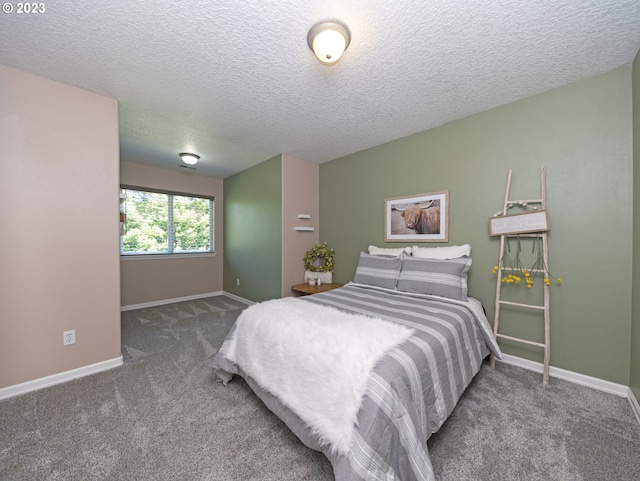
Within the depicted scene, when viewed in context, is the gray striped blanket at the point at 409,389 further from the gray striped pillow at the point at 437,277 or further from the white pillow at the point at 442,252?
the white pillow at the point at 442,252

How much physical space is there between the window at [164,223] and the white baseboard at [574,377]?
16.8 feet

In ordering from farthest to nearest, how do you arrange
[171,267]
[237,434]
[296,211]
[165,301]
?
[171,267]
[165,301]
[296,211]
[237,434]

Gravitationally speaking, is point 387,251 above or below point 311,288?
above

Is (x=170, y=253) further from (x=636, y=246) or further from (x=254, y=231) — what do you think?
(x=636, y=246)

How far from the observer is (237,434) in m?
1.51

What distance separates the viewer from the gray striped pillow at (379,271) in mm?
2684

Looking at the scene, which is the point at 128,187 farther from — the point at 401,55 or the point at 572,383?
the point at 572,383

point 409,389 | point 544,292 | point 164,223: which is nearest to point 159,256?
point 164,223

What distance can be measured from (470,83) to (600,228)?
1.56 meters

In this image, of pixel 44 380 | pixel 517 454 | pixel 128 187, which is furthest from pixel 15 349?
pixel 517 454

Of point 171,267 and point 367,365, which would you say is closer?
point 367,365

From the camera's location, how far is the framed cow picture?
2779 mm

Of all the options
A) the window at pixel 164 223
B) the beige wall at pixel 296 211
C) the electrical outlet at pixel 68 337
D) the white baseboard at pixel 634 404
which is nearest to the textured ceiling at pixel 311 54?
the beige wall at pixel 296 211

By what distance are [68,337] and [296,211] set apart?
2877 millimetres
